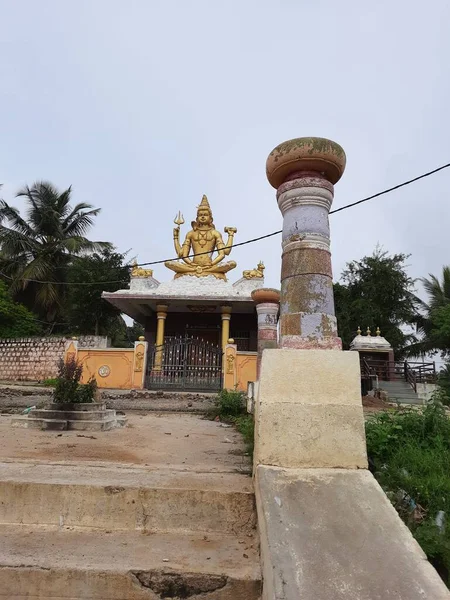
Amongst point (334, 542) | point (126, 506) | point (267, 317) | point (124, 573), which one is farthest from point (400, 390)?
point (124, 573)

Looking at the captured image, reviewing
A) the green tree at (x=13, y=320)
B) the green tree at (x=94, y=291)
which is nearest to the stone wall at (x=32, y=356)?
the green tree at (x=13, y=320)

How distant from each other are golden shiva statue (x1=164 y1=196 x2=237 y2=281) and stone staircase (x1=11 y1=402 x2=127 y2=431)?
12088mm

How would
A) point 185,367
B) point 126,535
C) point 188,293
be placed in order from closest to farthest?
point 126,535
point 185,367
point 188,293

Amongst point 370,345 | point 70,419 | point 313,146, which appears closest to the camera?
point 313,146

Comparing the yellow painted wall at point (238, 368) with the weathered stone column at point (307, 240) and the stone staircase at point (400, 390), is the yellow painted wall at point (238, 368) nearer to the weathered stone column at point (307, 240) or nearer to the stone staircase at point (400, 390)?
the stone staircase at point (400, 390)

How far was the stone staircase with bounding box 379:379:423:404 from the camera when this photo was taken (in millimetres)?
16172

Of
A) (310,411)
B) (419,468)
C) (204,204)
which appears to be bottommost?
(419,468)

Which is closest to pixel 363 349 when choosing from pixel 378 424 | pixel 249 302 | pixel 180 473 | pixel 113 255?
pixel 249 302

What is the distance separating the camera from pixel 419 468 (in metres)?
3.00

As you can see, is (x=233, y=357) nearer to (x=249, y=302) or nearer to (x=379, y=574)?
(x=249, y=302)

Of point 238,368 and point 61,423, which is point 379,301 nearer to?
point 238,368

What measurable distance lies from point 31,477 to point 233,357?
37.1 ft

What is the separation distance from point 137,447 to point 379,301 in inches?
931

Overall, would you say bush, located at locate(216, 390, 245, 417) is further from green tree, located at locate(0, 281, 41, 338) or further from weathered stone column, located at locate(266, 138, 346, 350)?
green tree, located at locate(0, 281, 41, 338)
